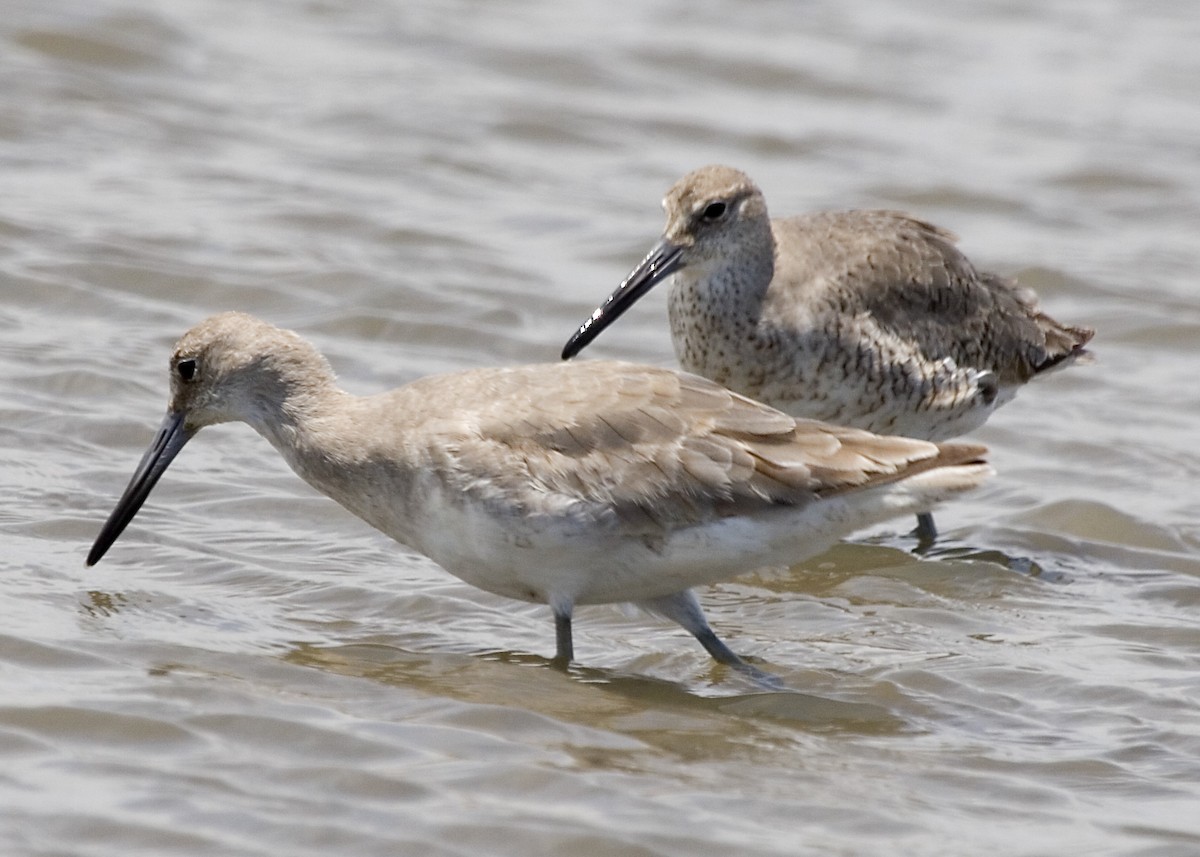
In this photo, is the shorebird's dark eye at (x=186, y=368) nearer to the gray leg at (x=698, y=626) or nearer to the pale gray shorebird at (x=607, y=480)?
the pale gray shorebird at (x=607, y=480)

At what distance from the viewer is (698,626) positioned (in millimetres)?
7648

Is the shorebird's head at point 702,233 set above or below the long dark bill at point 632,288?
above

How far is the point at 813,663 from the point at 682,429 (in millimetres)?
1109

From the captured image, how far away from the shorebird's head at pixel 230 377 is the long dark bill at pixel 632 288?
1.78m

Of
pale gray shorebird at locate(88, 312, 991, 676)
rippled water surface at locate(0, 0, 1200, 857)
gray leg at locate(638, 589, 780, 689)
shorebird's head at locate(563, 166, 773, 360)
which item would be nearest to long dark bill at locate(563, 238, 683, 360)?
shorebird's head at locate(563, 166, 773, 360)

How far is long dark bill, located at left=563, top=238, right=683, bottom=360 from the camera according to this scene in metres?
9.48

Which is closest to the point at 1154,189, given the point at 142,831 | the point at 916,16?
the point at 916,16

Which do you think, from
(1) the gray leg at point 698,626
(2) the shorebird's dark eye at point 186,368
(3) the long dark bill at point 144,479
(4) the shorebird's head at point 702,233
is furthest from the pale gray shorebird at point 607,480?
(4) the shorebird's head at point 702,233

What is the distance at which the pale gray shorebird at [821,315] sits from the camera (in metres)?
9.41

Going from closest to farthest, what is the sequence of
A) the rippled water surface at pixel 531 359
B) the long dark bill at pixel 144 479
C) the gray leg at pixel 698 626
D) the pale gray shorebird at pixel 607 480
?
1. the rippled water surface at pixel 531 359
2. the pale gray shorebird at pixel 607 480
3. the gray leg at pixel 698 626
4. the long dark bill at pixel 144 479

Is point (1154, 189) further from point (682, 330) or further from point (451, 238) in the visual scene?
point (682, 330)

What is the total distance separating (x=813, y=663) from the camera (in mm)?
7941

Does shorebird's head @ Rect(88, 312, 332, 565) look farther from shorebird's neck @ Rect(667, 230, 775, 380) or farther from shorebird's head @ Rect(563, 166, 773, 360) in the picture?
shorebird's neck @ Rect(667, 230, 775, 380)

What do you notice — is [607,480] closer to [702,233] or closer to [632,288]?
[632,288]
